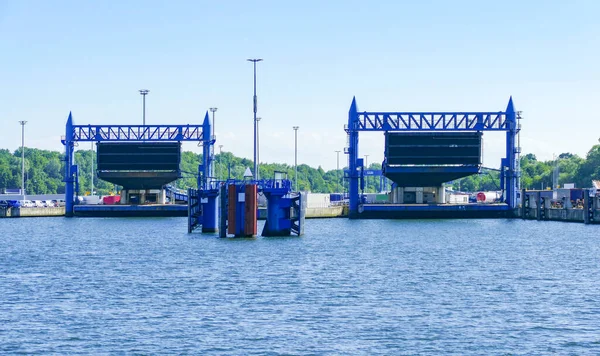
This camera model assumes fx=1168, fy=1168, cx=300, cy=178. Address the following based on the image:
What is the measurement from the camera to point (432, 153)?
424ft

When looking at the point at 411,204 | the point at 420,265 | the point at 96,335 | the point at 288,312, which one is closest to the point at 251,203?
Result: the point at 420,265

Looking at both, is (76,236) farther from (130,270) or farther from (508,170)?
(508,170)

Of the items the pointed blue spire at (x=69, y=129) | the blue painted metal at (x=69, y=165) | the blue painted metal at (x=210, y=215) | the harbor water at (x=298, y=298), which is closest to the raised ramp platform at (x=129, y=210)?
the blue painted metal at (x=69, y=165)

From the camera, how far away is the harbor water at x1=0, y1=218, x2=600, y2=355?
1490 inches

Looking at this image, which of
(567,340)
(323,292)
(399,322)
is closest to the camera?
(567,340)

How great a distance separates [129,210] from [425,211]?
37047 millimetres

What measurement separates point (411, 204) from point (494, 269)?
74883 millimetres

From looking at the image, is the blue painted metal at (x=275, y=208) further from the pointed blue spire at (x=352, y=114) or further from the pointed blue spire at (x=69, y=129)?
the pointed blue spire at (x=69, y=129)

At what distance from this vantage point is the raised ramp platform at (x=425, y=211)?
13400cm

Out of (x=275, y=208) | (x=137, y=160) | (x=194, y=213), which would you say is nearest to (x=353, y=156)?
(x=137, y=160)

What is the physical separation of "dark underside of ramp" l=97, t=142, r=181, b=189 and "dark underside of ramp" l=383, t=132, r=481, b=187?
28.6 meters

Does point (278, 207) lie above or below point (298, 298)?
above

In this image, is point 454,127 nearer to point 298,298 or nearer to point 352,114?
point 352,114

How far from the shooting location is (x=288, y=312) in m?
44.5
